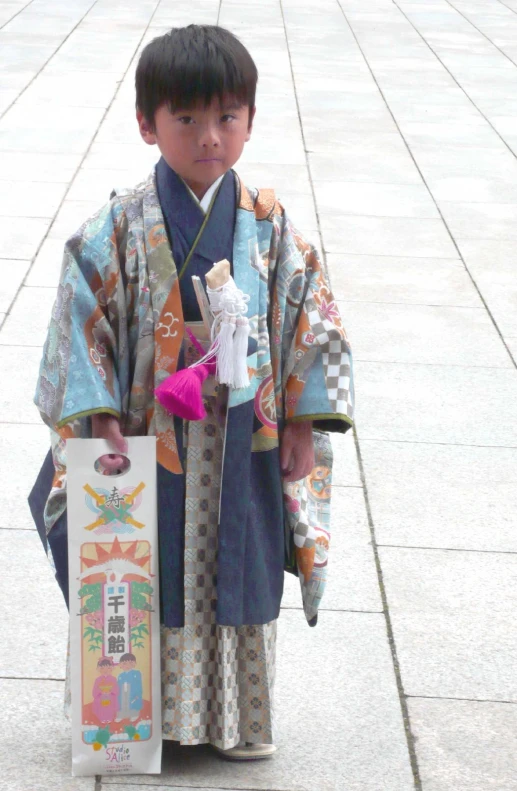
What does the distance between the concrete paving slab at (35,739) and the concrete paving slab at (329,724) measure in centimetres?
11

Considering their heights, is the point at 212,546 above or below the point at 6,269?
above

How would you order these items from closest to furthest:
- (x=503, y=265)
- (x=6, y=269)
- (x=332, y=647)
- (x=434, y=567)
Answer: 1. (x=332, y=647)
2. (x=434, y=567)
3. (x=6, y=269)
4. (x=503, y=265)

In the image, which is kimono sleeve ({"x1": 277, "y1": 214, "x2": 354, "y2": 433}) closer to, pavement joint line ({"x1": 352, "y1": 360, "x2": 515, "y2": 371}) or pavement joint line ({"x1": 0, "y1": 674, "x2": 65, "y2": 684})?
pavement joint line ({"x1": 0, "y1": 674, "x2": 65, "y2": 684})

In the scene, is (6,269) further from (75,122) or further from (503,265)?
(75,122)

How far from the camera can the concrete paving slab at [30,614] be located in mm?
2781

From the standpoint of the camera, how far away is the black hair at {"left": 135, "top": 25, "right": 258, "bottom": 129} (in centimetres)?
208

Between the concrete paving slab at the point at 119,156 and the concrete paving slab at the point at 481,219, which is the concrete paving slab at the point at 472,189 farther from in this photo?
the concrete paving slab at the point at 119,156

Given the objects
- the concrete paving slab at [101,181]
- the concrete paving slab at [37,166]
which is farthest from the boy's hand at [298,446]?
the concrete paving slab at [37,166]

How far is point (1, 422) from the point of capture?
407 centimetres

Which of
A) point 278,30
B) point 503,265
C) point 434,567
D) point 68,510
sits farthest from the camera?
point 278,30

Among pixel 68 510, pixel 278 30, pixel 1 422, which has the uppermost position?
pixel 68 510

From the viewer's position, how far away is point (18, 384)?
4.34 m

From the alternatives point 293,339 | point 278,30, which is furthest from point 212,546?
point 278,30

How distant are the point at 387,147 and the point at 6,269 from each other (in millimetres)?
3591
